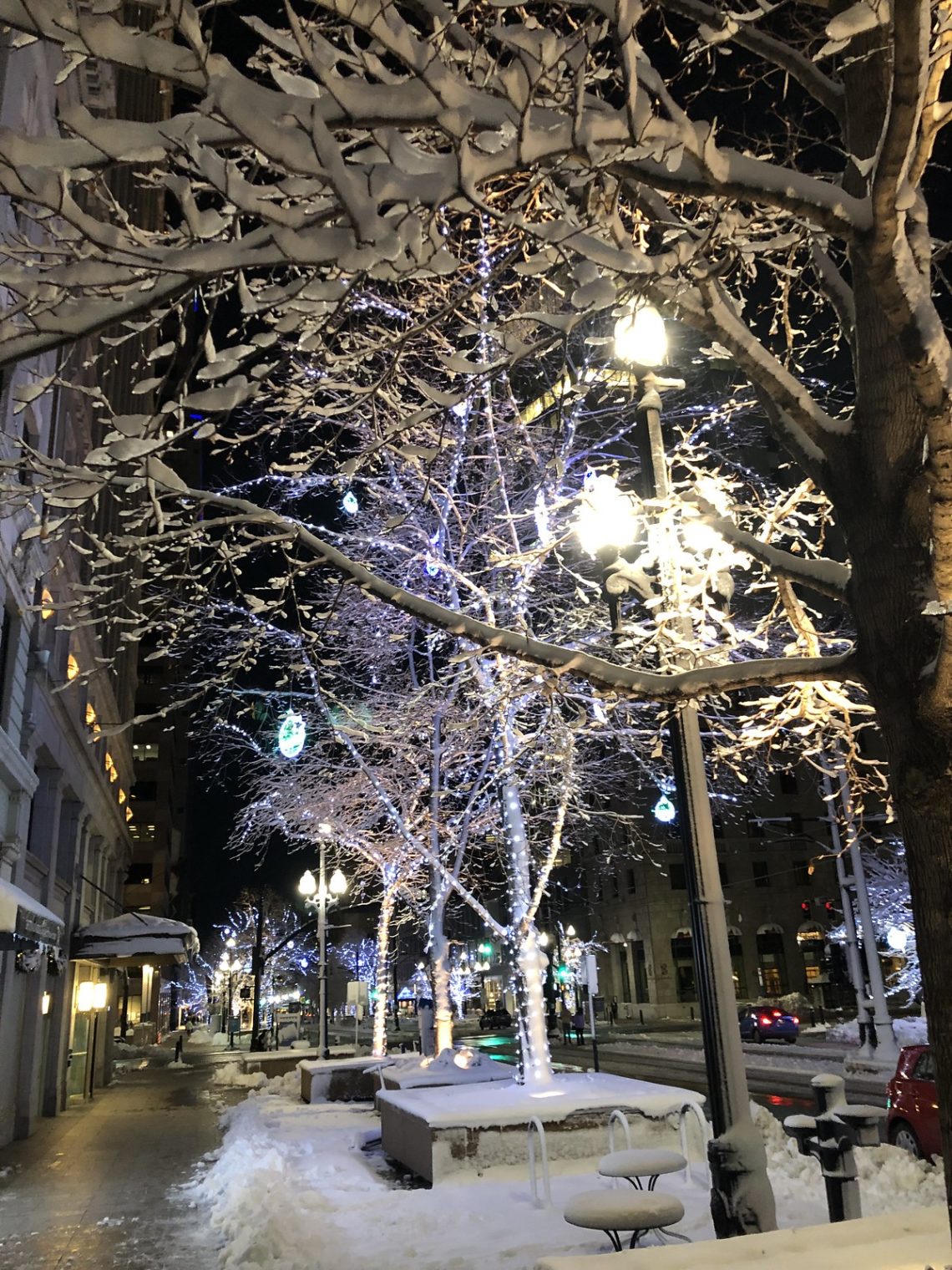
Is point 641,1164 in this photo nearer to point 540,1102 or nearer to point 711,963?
Result: point 711,963

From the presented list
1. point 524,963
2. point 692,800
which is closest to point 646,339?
point 692,800

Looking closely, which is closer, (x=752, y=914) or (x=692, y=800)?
(x=692, y=800)

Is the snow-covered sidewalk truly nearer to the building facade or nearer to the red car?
the red car

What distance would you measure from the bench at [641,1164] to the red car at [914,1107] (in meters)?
4.36

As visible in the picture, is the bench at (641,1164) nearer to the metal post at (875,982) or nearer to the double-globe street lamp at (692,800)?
the double-globe street lamp at (692,800)

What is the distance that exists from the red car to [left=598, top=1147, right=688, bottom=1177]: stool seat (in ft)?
14.3

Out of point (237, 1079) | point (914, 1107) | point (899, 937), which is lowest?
point (237, 1079)

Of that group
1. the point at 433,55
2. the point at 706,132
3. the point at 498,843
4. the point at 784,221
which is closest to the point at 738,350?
the point at 706,132

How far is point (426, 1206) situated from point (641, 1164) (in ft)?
9.60

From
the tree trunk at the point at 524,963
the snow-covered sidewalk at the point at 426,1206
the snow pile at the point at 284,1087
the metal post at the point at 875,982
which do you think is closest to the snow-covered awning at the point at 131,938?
the snow pile at the point at 284,1087

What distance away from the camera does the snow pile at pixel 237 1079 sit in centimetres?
2592

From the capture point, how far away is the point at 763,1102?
1952 centimetres

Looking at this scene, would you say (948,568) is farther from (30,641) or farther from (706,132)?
(30,641)

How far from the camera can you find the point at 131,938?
2428 cm
